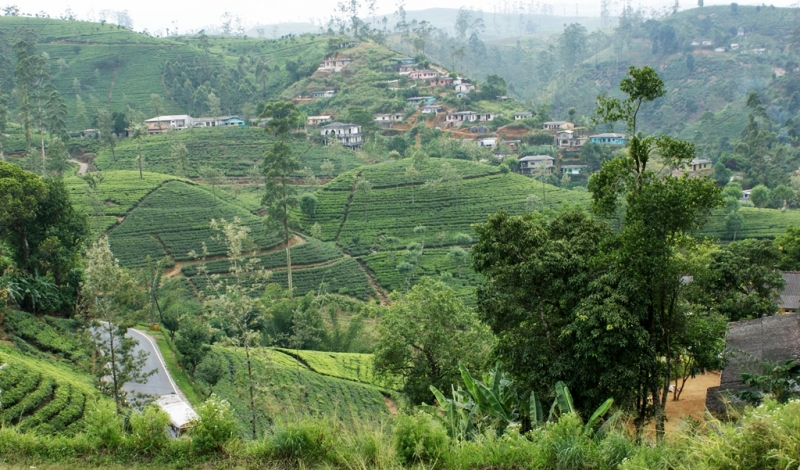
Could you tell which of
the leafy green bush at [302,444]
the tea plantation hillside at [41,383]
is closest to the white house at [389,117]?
the tea plantation hillside at [41,383]

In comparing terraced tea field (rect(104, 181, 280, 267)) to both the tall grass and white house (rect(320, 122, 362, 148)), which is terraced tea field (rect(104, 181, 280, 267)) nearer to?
white house (rect(320, 122, 362, 148))

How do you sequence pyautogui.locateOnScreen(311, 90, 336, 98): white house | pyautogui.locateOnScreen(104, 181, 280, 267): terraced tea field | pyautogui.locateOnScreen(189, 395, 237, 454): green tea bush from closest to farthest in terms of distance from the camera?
pyautogui.locateOnScreen(189, 395, 237, 454): green tea bush, pyautogui.locateOnScreen(104, 181, 280, 267): terraced tea field, pyautogui.locateOnScreen(311, 90, 336, 98): white house

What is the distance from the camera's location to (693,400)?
640 inches

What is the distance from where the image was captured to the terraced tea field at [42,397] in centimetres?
1373

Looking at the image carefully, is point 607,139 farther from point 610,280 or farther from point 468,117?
point 610,280

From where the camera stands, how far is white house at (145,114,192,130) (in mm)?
70000

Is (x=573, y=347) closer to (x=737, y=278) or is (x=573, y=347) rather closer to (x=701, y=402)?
(x=701, y=402)

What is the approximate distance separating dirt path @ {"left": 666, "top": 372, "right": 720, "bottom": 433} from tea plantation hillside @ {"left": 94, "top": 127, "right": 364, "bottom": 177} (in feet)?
155

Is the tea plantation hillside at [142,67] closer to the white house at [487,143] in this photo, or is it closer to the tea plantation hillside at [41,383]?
the white house at [487,143]

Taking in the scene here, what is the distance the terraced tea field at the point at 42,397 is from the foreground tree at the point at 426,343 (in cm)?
747

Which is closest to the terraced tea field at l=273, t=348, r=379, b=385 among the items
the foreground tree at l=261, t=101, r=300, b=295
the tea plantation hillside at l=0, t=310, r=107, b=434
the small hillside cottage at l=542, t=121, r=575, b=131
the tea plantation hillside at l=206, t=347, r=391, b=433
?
the tea plantation hillside at l=206, t=347, r=391, b=433

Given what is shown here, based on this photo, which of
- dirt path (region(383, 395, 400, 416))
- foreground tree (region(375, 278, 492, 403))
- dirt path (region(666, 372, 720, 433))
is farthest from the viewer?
dirt path (region(383, 395, 400, 416))

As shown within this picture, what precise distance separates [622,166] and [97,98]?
3124 inches

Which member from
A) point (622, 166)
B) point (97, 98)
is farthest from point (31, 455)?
point (97, 98)
